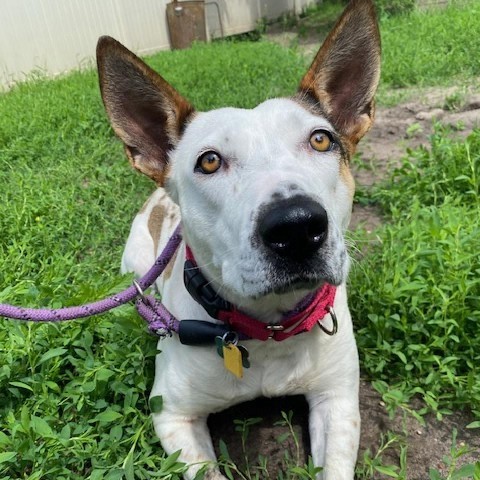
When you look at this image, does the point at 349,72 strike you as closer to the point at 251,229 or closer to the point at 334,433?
the point at 251,229

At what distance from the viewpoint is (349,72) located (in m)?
2.53

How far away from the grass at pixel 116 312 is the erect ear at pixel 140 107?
2.92 feet

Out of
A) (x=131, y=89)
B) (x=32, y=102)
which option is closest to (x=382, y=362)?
(x=131, y=89)

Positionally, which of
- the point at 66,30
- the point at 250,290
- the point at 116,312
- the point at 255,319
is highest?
the point at 250,290

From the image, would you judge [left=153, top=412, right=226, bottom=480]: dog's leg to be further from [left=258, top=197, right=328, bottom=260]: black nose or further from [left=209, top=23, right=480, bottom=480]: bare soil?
[left=258, top=197, right=328, bottom=260]: black nose

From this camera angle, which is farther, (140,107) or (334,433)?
(140,107)

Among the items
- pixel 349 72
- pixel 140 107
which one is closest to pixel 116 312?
pixel 140 107

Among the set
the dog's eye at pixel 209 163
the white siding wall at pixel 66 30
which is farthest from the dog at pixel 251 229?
the white siding wall at pixel 66 30

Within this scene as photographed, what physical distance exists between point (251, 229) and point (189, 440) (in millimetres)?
1108

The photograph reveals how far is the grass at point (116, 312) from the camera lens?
230 cm

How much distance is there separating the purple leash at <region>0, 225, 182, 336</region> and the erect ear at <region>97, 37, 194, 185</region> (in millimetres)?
453

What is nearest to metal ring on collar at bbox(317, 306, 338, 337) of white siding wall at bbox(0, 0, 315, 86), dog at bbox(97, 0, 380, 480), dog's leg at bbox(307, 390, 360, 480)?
dog at bbox(97, 0, 380, 480)

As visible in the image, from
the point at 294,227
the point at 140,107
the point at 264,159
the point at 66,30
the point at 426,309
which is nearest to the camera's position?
the point at 294,227

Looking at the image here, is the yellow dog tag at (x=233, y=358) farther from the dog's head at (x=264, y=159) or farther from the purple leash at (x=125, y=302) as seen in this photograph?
the purple leash at (x=125, y=302)
